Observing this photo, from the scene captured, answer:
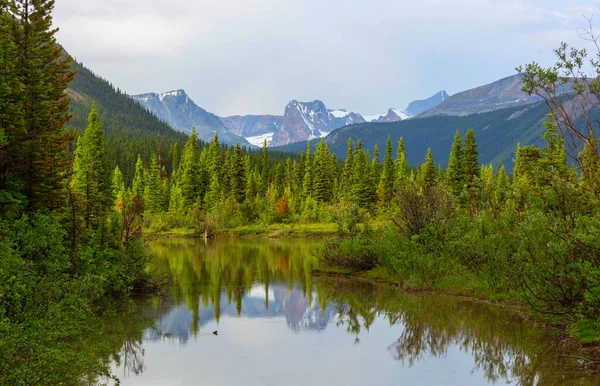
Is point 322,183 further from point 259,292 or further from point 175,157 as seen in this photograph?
point 259,292

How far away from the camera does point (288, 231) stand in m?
86.8

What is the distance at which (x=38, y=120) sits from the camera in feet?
84.3

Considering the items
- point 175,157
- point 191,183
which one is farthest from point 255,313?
point 175,157

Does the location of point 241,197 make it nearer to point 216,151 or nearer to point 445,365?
point 216,151

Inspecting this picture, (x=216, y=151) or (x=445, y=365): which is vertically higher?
(x=216, y=151)

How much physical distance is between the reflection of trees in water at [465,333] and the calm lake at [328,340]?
4 cm

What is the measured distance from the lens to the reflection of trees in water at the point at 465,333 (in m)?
17.3

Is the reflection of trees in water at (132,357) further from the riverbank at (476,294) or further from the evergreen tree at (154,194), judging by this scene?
the evergreen tree at (154,194)

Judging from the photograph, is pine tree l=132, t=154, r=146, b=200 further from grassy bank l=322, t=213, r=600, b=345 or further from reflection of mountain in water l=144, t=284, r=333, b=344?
reflection of mountain in water l=144, t=284, r=333, b=344

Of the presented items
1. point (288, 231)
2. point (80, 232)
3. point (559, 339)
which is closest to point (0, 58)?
point (80, 232)

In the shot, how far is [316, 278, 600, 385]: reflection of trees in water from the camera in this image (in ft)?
56.8

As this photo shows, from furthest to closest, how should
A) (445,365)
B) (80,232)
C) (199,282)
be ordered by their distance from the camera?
(199,282) → (80,232) → (445,365)

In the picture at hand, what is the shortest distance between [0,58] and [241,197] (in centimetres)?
9008

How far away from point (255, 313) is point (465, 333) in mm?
10467
